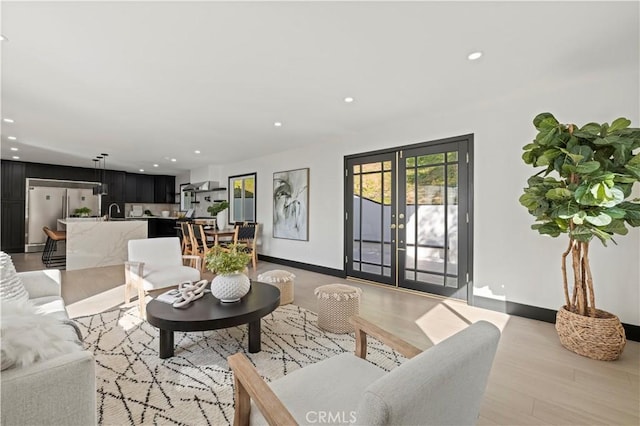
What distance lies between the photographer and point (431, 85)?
3.12 metres

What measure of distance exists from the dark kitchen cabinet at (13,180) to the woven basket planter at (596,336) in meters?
11.3

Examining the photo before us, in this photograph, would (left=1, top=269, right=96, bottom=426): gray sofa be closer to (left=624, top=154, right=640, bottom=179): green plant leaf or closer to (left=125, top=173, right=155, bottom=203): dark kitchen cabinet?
(left=624, top=154, right=640, bottom=179): green plant leaf

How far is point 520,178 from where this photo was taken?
3367mm

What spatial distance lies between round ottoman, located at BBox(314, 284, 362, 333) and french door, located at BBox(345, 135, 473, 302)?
1735mm

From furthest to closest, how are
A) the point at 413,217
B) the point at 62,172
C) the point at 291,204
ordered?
the point at 62,172, the point at 291,204, the point at 413,217

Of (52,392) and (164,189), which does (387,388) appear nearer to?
(52,392)

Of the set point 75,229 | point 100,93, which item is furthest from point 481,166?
point 75,229

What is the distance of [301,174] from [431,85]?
3288 millimetres

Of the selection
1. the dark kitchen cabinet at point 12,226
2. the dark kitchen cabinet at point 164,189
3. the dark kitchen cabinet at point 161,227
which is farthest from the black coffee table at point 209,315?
the dark kitchen cabinet at point 164,189

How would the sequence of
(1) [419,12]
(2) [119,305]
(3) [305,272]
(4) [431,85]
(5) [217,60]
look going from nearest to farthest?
1. (1) [419,12]
2. (5) [217,60]
3. (4) [431,85]
4. (2) [119,305]
5. (3) [305,272]

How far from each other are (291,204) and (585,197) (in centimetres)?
473

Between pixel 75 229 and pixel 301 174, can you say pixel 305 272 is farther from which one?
pixel 75 229

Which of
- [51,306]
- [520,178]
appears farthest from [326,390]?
[520,178]

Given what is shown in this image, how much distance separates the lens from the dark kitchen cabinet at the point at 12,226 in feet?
25.0
